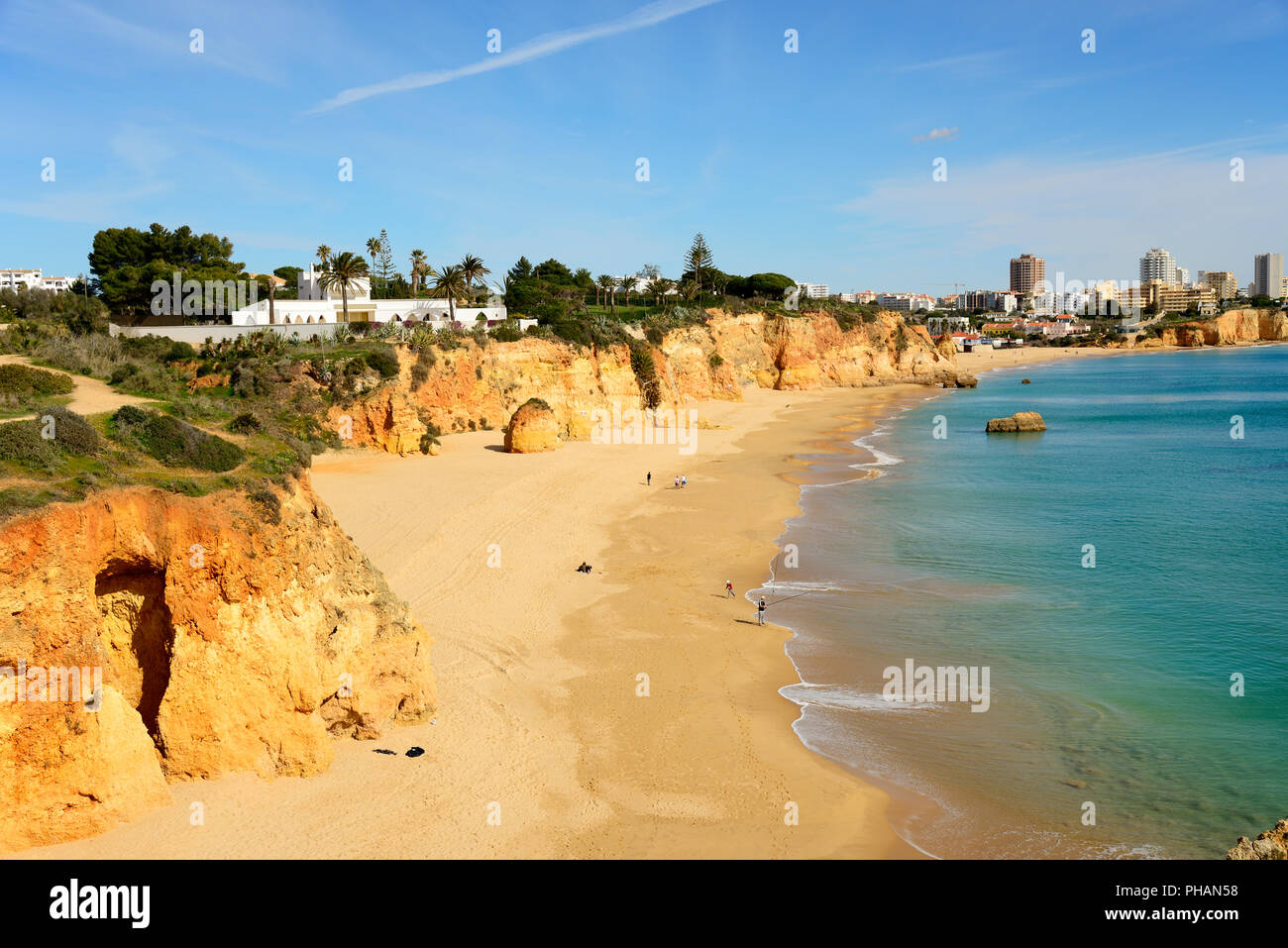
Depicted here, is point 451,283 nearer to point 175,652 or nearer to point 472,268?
point 472,268

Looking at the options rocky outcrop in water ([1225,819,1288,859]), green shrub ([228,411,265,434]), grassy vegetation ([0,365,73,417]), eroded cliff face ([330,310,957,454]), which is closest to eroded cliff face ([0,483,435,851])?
green shrub ([228,411,265,434])

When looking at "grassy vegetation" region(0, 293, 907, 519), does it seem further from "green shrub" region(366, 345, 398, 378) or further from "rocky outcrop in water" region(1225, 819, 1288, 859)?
"rocky outcrop in water" region(1225, 819, 1288, 859)

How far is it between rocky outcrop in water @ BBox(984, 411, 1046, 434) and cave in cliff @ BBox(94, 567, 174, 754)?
2184 inches

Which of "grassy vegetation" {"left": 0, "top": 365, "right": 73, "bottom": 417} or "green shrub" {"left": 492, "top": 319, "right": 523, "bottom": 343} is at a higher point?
"green shrub" {"left": 492, "top": 319, "right": 523, "bottom": 343}

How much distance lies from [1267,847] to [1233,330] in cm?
18830

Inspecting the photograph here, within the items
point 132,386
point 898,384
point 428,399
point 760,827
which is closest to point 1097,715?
point 760,827

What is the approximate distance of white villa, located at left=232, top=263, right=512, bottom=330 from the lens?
48750 mm

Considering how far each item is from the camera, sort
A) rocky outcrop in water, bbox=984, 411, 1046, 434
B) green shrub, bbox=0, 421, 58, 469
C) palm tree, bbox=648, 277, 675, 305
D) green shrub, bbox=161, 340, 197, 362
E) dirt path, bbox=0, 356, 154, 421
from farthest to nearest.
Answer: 1. palm tree, bbox=648, 277, 675, 305
2. rocky outcrop in water, bbox=984, 411, 1046, 434
3. green shrub, bbox=161, 340, 197, 362
4. dirt path, bbox=0, 356, 154, 421
5. green shrub, bbox=0, 421, 58, 469

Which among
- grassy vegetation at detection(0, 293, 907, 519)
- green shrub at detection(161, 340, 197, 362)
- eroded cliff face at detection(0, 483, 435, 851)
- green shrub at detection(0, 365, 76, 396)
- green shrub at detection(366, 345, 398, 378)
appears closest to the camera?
eroded cliff face at detection(0, 483, 435, 851)

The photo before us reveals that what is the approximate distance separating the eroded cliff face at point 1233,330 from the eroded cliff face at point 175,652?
186 metres

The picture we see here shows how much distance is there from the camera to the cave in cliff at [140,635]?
11.4m

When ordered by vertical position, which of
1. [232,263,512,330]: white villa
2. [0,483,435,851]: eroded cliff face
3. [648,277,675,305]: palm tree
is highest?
[648,277,675,305]: palm tree

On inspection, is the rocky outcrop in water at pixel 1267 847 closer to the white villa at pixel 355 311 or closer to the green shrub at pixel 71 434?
the green shrub at pixel 71 434

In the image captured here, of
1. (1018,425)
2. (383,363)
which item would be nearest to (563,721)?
(383,363)
